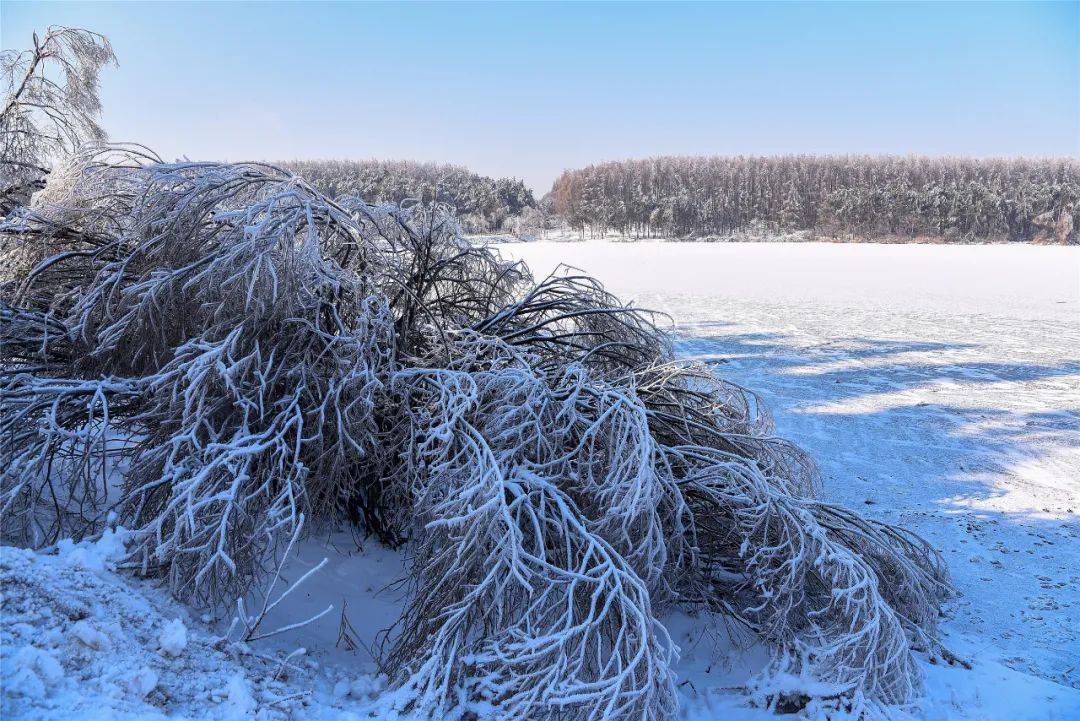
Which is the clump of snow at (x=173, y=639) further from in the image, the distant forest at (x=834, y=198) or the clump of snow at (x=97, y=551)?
the distant forest at (x=834, y=198)

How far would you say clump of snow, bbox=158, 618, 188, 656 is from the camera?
3012 millimetres

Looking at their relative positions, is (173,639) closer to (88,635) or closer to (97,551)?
(88,635)

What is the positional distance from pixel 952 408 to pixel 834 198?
48085mm

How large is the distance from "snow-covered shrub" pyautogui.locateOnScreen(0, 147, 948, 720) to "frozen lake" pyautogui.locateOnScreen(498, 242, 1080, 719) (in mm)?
710

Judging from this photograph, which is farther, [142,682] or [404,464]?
[404,464]

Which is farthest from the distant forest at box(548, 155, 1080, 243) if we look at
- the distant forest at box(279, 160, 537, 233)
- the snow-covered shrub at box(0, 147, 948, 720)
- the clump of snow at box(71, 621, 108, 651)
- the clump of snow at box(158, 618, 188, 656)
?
the clump of snow at box(71, 621, 108, 651)

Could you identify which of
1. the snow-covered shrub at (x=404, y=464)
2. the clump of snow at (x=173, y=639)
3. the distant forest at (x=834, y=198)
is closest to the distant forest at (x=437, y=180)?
the distant forest at (x=834, y=198)

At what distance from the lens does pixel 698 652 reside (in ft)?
14.8

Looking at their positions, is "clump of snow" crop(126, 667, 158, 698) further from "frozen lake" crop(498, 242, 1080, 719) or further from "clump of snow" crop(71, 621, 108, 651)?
"frozen lake" crop(498, 242, 1080, 719)

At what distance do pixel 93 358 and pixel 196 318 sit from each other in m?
0.80

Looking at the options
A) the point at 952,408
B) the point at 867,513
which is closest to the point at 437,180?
the point at 952,408

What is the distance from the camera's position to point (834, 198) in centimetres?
5291

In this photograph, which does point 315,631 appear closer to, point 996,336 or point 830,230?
point 996,336

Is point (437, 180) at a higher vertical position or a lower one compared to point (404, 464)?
higher
